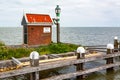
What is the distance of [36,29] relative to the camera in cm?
1939

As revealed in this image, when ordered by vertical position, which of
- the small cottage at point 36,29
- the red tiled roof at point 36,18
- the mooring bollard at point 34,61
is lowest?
the mooring bollard at point 34,61

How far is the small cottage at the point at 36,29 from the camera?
1912cm

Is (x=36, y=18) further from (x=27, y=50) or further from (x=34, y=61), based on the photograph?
(x=34, y=61)

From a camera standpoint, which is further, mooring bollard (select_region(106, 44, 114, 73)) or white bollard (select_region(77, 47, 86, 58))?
mooring bollard (select_region(106, 44, 114, 73))

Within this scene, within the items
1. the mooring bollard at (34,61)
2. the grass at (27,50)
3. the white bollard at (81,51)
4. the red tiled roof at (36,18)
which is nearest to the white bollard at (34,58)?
the mooring bollard at (34,61)

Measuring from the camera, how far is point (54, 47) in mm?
18250

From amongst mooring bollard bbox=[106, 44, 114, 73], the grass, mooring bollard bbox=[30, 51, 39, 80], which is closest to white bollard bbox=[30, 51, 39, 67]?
mooring bollard bbox=[30, 51, 39, 80]

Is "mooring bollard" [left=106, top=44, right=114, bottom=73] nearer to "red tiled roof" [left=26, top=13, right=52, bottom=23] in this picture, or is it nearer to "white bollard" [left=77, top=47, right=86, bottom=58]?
"white bollard" [left=77, top=47, right=86, bottom=58]

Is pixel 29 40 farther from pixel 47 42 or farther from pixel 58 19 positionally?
pixel 58 19

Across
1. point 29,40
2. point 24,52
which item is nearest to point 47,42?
point 29,40

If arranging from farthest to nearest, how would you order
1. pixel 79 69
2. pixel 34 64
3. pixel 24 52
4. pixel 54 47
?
pixel 54 47, pixel 24 52, pixel 79 69, pixel 34 64

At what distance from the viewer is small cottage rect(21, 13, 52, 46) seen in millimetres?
19125

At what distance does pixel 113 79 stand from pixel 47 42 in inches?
295

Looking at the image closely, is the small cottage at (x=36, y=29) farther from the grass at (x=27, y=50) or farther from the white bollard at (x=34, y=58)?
the white bollard at (x=34, y=58)
